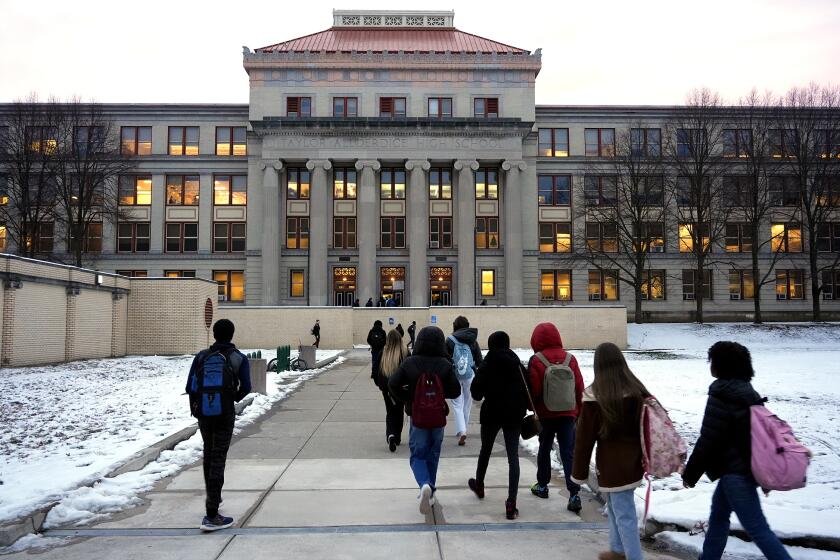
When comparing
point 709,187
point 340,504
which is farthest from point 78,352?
point 709,187

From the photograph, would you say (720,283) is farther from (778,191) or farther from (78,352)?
(78,352)

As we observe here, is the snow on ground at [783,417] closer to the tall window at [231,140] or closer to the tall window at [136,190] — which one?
the tall window at [231,140]

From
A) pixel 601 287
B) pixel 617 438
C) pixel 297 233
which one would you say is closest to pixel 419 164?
pixel 297 233

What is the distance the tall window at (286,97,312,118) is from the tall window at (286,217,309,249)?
29.1ft

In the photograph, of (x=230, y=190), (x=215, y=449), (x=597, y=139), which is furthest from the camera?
(x=597, y=139)

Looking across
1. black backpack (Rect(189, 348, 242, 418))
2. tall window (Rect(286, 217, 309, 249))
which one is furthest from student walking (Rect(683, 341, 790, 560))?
tall window (Rect(286, 217, 309, 249))

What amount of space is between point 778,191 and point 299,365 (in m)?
Result: 44.6

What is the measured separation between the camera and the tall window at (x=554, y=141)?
53.8 meters

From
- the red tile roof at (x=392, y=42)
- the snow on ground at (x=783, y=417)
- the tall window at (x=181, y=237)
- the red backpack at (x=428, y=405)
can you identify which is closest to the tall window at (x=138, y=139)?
the tall window at (x=181, y=237)

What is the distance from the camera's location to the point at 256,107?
51.1m

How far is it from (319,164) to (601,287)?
2602 centimetres

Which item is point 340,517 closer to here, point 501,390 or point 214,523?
point 214,523

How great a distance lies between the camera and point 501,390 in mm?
→ 6477

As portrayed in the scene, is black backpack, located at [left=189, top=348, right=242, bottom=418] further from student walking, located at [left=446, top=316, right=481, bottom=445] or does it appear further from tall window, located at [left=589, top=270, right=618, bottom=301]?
tall window, located at [left=589, top=270, right=618, bottom=301]
